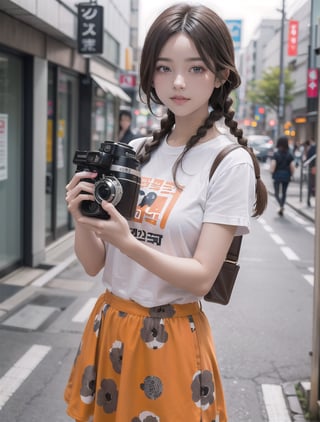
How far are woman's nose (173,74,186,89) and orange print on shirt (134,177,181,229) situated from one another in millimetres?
286

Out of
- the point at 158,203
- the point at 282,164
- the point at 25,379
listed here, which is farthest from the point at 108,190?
the point at 282,164

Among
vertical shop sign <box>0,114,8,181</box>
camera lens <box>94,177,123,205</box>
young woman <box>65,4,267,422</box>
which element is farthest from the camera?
vertical shop sign <box>0,114,8,181</box>

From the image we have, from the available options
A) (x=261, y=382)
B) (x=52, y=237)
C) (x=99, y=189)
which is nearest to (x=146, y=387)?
(x=99, y=189)

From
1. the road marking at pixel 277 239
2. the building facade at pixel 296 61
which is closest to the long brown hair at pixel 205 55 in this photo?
the building facade at pixel 296 61

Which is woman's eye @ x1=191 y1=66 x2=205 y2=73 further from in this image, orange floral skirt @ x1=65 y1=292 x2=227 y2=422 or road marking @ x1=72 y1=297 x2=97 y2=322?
road marking @ x1=72 y1=297 x2=97 y2=322

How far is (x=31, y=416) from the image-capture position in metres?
3.55

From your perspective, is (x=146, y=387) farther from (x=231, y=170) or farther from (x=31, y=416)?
(x=31, y=416)

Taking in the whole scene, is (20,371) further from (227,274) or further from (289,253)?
(289,253)

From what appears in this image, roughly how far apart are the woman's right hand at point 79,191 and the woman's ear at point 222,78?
51 cm

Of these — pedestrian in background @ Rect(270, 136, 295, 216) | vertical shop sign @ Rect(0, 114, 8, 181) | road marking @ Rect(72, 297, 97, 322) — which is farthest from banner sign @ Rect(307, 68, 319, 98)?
road marking @ Rect(72, 297, 97, 322)

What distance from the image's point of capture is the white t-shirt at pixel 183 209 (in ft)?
5.24

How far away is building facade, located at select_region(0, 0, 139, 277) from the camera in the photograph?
262 inches

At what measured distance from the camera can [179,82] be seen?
1.66m

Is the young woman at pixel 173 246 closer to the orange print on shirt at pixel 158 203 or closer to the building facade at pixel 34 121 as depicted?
the orange print on shirt at pixel 158 203
